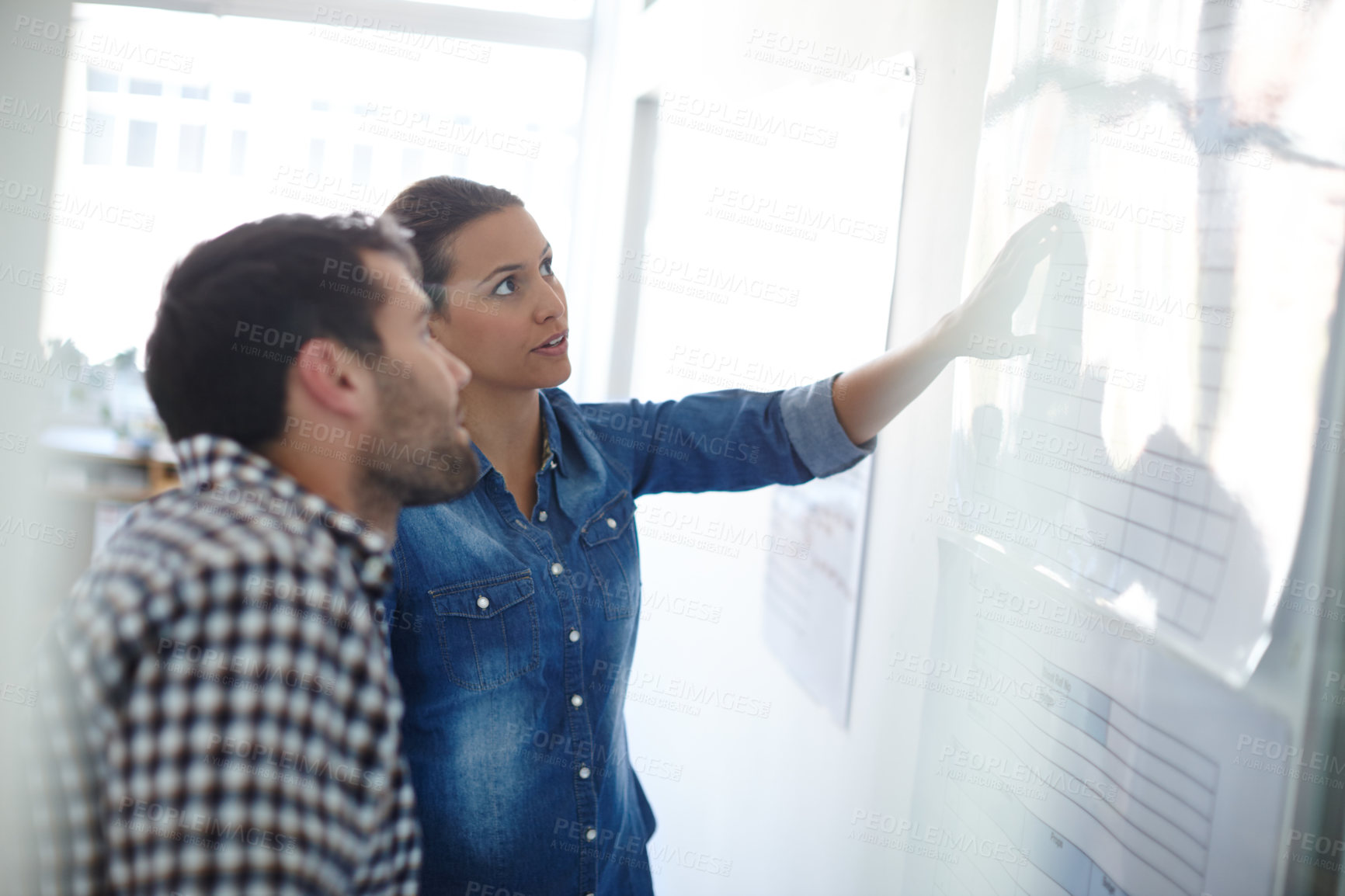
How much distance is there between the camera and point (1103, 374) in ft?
2.69

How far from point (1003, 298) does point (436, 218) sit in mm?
671

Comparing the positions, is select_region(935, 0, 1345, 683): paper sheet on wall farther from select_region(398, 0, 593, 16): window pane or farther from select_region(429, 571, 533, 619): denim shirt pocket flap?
select_region(398, 0, 593, 16): window pane

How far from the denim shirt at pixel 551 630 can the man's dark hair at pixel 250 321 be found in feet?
0.88

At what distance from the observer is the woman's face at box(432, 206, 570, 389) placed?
3.66 feet

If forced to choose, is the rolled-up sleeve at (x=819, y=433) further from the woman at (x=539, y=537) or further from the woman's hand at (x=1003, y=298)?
the woman's hand at (x=1003, y=298)

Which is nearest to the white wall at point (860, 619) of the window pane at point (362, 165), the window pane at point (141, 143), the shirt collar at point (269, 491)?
the shirt collar at point (269, 491)

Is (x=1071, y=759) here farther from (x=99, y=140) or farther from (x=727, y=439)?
(x=99, y=140)

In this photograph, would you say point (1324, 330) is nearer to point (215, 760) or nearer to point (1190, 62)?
point (1190, 62)

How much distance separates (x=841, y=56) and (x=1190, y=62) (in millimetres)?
748

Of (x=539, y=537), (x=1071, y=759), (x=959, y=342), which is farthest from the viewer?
(x=539, y=537)

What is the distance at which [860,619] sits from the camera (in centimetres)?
130

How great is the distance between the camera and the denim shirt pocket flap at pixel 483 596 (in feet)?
3.27

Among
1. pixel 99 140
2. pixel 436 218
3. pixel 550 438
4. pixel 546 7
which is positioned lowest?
pixel 550 438

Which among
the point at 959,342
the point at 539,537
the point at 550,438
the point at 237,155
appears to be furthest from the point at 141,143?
the point at 959,342
